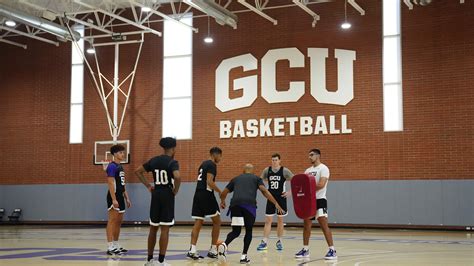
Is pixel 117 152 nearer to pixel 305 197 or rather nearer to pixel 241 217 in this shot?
pixel 241 217

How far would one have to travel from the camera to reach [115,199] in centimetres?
1173

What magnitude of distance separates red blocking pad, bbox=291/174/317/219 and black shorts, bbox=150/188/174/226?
8.55ft

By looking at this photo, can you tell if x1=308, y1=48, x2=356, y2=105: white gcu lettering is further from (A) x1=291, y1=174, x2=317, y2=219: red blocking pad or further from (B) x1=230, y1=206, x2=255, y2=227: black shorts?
(B) x1=230, y1=206, x2=255, y2=227: black shorts

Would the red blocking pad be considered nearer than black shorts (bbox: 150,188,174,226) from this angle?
No

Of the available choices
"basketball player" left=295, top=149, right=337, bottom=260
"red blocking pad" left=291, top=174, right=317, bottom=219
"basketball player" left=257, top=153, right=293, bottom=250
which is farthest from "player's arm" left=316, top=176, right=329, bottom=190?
"basketball player" left=257, top=153, right=293, bottom=250

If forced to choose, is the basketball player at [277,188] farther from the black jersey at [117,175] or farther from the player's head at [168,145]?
the player's head at [168,145]

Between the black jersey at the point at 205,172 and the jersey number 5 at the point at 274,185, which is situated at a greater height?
the black jersey at the point at 205,172

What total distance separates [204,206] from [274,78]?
1260 centimetres

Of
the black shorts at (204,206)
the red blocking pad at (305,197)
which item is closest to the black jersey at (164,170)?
the black shorts at (204,206)

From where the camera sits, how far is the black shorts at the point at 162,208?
9.17 m

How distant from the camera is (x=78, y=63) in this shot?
87.6 ft

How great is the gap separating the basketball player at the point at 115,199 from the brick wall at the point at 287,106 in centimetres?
1138

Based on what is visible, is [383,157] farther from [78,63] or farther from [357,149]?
[78,63]

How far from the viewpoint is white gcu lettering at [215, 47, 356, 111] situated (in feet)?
72.6
